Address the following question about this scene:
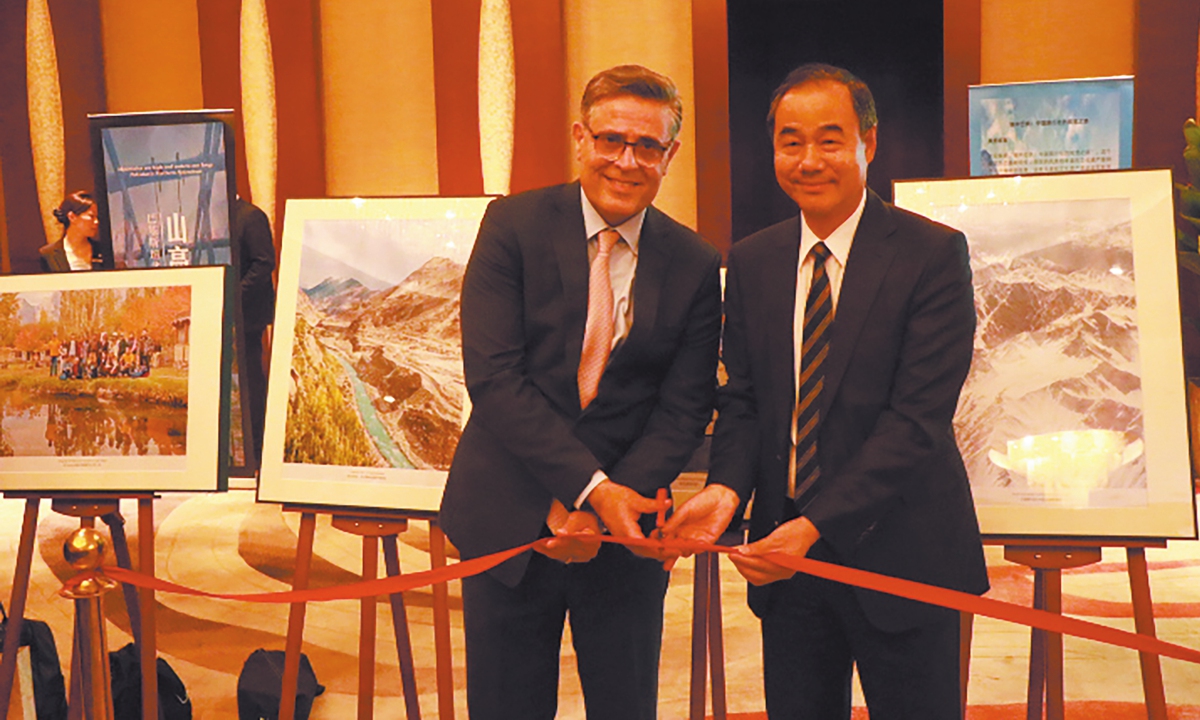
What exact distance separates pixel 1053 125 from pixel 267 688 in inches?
177

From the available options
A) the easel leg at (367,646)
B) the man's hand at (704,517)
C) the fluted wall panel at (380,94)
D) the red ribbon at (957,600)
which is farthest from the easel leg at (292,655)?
the fluted wall panel at (380,94)

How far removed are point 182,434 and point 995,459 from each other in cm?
211

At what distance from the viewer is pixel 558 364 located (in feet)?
6.41

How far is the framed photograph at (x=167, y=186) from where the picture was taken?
4.62 meters

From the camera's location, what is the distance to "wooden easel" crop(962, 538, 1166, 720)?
2.29 m

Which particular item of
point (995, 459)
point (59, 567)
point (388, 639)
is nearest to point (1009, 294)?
point (995, 459)

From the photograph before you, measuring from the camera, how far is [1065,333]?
2453mm

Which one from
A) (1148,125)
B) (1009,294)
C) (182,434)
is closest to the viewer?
(1009,294)

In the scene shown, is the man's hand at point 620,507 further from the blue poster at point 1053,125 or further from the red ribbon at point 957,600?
the blue poster at point 1053,125

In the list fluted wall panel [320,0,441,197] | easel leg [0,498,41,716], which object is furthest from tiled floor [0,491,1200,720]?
fluted wall panel [320,0,441,197]

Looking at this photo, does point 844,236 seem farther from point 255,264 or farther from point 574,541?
point 255,264

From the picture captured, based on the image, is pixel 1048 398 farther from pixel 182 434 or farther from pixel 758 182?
pixel 758 182

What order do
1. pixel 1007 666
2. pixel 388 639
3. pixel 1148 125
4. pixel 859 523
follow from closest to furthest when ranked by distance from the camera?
pixel 859 523 → pixel 1007 666 → pixel 388 639 → pixel 1148 125

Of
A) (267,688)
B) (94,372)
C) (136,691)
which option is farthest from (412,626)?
(94,372)
